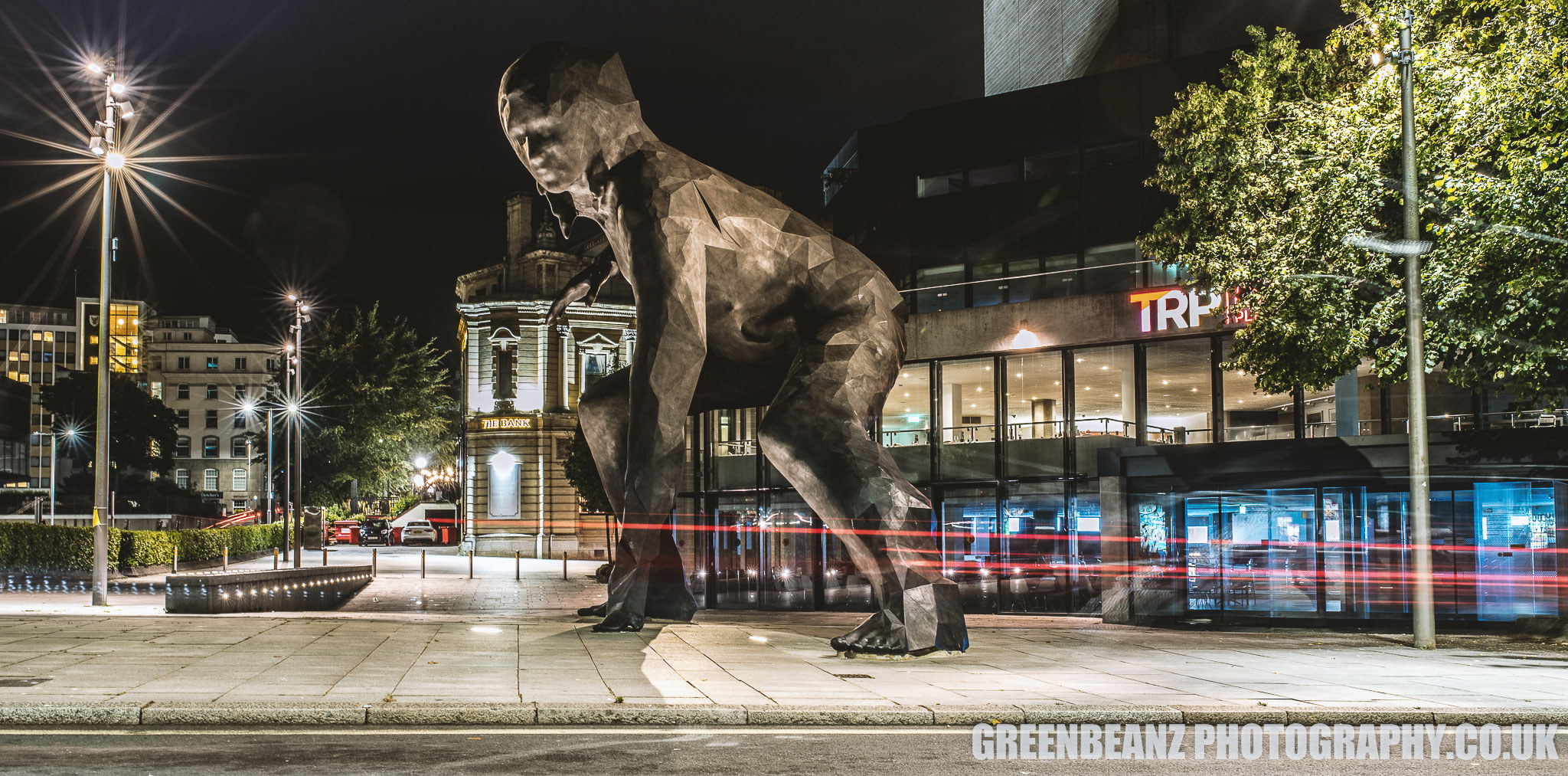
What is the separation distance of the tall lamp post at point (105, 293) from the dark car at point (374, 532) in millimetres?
51249

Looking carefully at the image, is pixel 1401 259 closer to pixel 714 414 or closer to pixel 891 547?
pixel 891 547

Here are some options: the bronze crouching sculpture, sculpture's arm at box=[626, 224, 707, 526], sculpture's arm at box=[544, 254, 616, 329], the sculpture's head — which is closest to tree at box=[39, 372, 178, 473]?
sculpture's arm at box=[544, 254, 616, 329]

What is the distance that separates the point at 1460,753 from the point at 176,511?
209 ft

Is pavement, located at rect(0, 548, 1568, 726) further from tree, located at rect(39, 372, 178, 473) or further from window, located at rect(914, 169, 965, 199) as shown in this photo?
tree, located at rect(39, 372, 178, 473)

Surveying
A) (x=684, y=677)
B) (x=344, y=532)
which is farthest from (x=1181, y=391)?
(x=344, y=532)

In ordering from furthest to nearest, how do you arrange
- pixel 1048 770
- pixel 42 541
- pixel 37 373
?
pixel 37 373 → pixel 42 541 → pixel 1048 770

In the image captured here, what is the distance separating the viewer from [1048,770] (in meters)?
6.36

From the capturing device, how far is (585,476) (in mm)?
44875

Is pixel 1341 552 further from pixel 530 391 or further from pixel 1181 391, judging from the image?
pixel 530 391

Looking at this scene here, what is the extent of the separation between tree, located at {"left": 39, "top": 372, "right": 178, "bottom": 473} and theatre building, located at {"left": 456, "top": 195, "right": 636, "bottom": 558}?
21621 millimetres

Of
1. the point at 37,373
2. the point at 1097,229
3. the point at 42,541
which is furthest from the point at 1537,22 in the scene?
the point at 37,373

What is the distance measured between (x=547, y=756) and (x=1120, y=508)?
1707 centimetres

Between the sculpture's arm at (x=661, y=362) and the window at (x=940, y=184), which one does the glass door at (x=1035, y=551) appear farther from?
the sculpture's arm at (x=661, y=362)

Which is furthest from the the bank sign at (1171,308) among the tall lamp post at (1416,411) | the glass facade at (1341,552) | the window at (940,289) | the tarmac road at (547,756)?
the tarmac road at (547,756)
